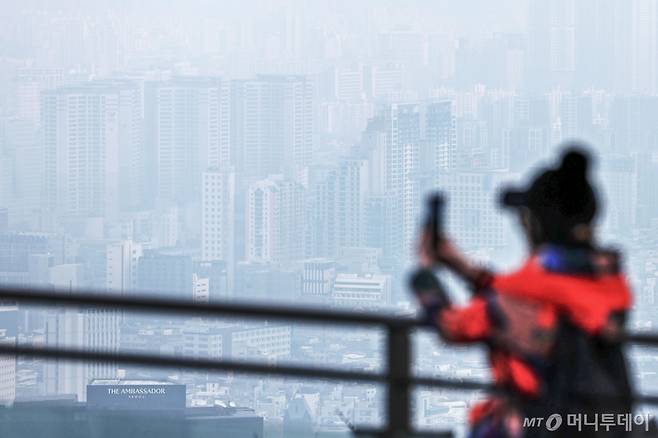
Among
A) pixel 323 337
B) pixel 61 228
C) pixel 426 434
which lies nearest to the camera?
pixel 426 434

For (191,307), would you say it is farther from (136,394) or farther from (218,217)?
(218,217)

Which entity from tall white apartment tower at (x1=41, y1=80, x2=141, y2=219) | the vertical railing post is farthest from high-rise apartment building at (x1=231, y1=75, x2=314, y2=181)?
the vertical railing post

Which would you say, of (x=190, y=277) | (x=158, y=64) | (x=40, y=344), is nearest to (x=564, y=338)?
(x=40, y=344)

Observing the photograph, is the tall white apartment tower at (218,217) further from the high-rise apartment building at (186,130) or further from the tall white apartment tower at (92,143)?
the tall white apartment tower at (92,143)

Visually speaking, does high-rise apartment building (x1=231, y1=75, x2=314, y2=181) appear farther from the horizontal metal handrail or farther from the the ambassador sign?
the horizontal metal handrail

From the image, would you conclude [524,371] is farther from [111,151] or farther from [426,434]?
[111,151]

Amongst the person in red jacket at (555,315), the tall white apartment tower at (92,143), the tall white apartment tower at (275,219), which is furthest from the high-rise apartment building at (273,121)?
the person in red jacket at (555,315)
